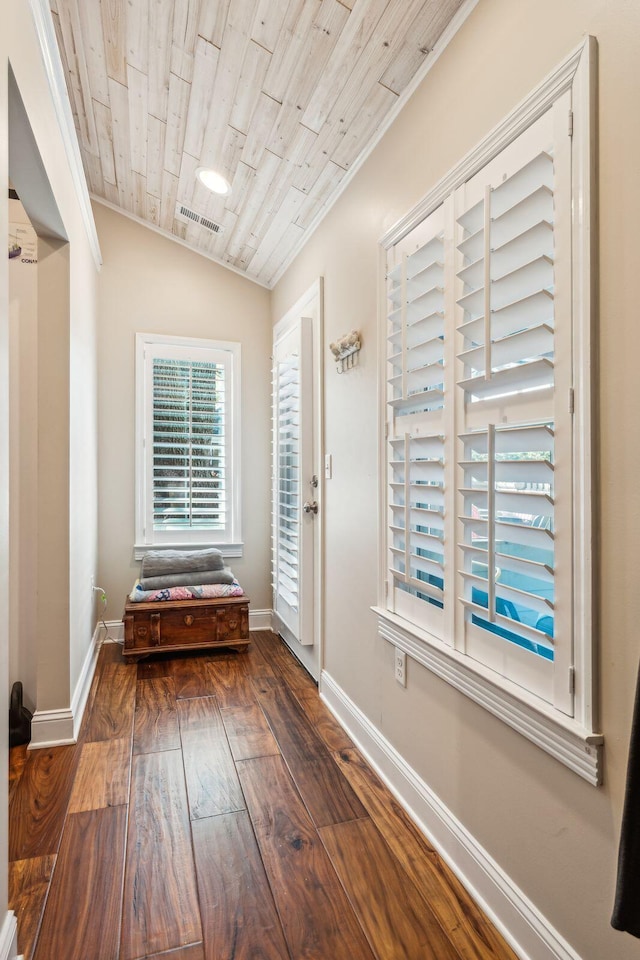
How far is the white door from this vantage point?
2.90 metres

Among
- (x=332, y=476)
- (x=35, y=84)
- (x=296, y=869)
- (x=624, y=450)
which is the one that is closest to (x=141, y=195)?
(x=35, y=84)

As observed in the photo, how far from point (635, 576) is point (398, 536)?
0.98 metres

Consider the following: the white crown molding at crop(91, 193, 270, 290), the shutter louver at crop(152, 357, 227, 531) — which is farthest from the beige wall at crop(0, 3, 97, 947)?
the white crown molding at crop(91, 193, 270, 290)

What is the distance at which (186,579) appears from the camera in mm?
3480

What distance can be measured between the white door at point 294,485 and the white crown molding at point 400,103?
531mm

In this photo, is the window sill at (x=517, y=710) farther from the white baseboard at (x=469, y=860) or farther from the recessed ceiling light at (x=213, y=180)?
the recessed ceiling light at (x=213, y=180)

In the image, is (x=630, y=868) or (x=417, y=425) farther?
(x=417, y=425)

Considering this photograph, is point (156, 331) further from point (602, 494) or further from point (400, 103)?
point (602, 494)

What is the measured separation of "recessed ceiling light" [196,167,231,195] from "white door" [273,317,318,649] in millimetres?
820

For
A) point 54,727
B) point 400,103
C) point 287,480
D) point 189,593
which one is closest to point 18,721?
point 54,727

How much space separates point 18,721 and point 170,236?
10.3 feet

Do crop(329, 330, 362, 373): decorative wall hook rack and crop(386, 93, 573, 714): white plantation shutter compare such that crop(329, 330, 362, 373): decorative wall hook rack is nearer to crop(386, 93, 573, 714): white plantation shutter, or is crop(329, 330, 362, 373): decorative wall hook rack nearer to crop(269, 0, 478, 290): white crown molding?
crop(386, 93, 573, 714): white plantation shutter

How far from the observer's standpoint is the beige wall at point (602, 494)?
3.31 feet

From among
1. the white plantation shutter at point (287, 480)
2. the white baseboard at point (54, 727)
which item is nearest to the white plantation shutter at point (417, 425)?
the white plantation shutter at point (287, 480)
